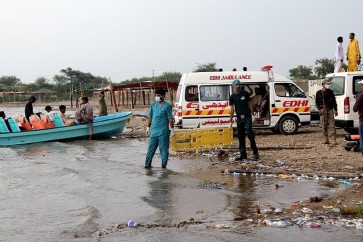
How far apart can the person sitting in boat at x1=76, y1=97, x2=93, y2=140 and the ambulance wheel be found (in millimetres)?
6660

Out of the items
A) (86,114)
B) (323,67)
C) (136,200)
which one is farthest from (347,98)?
(323,67)

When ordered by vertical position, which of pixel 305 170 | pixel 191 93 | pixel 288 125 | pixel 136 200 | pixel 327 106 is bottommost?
pixel 136 200

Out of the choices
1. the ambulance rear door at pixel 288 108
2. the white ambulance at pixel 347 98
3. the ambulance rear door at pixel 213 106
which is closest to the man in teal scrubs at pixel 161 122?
the ambulance rear door at pixel 213 106

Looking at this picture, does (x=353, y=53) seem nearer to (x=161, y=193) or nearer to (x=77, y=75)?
(x=161, y=193)

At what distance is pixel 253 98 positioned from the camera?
17312mm

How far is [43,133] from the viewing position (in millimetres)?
18406

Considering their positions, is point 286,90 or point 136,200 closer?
point 136,200

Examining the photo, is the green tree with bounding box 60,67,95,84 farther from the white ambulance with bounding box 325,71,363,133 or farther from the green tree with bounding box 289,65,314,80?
the white ambulance with bounding box 325,71,363,133

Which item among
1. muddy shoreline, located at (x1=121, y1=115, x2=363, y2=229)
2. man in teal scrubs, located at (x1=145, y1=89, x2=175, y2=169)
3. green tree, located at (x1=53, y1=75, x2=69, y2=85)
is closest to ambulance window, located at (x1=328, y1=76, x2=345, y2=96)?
muddy shoreline, located at (x1=121, y1=115, x2=363, y2=229)

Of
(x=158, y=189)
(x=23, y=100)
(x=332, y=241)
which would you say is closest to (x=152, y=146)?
(x=158, y=189)

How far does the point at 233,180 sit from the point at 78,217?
10.9 feet

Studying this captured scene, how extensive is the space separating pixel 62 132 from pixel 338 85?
31.3 feet

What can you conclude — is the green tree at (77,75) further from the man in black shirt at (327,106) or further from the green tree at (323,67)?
the man in black shirt at (327,106)

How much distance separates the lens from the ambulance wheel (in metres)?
17.2
